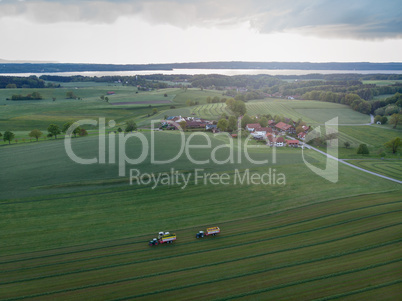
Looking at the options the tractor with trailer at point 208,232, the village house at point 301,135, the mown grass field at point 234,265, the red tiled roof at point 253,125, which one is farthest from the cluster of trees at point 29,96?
the tractor with trailer at point 208,232

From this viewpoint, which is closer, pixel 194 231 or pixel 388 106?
pixel 194 231

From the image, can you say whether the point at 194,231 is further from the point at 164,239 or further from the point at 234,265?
the point at 234,265

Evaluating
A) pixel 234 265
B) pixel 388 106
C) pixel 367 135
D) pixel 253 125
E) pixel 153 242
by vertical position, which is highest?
pixel 388 106

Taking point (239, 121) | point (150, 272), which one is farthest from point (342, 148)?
point (150, 272)

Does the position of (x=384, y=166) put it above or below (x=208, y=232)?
above

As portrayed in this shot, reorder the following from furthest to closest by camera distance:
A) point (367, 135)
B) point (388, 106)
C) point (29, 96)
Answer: point (29, 96) → point (388, 106) → point (367, 135)

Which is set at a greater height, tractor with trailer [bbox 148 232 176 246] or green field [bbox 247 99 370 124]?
green field [bbox 247 99 370 124]

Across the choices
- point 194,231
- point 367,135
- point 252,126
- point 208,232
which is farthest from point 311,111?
point 208,232

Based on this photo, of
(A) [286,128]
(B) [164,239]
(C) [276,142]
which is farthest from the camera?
(A) [286,128]

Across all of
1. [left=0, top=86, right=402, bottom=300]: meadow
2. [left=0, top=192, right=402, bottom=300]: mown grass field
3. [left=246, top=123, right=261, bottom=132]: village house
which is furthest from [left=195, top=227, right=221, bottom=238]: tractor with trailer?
[left=246, top=123, right=261, bottom=132]: village house

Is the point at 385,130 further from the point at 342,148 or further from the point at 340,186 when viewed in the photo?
the point at 340,186

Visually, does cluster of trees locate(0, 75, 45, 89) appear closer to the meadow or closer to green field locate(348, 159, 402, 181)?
the meadow

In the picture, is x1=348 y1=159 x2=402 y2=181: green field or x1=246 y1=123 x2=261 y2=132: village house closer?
x1=348 y1=159 x2=402 y2=181: green field
